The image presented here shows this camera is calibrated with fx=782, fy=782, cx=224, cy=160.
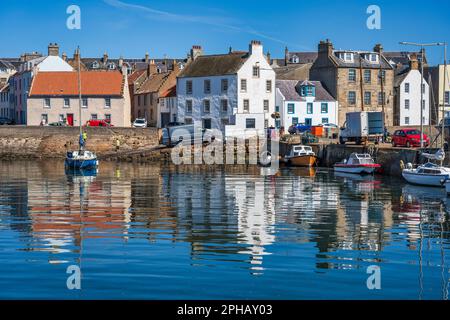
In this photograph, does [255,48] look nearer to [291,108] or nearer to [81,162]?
[291,108]

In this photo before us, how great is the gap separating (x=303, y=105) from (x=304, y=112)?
826 mm

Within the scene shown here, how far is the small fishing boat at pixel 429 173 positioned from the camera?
49862 millimetres

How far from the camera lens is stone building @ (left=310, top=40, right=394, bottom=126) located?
91.2 m

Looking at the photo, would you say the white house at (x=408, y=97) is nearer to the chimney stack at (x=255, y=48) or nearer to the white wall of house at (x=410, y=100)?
the white wall of house at (x=410, y=100)

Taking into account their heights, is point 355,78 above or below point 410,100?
above

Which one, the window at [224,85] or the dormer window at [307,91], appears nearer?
the window at [224,85]

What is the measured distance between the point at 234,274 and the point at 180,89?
71341 millimetres

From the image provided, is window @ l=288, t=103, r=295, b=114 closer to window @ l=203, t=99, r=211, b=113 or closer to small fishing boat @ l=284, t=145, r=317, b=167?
window @ l=203, t=99, r=211, b=113

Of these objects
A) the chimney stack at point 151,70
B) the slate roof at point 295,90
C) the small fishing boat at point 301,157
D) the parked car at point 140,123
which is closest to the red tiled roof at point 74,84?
the parked car at point 140,123

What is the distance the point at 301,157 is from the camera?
231 feet

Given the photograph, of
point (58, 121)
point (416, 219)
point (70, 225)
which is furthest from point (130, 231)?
point (58, 121)

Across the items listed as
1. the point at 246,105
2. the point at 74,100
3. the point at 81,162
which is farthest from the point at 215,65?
the point at 81,162

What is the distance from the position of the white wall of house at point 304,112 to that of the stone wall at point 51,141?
17458mm

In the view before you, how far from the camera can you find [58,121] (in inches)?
3696
